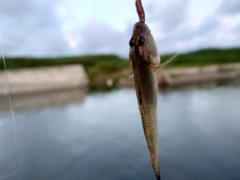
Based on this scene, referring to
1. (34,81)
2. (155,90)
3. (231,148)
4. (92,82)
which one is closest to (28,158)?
(231,148)

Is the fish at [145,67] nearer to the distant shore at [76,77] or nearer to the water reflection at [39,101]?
the water reflection at [39,101]

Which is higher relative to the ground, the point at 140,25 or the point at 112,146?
the point at 140,25

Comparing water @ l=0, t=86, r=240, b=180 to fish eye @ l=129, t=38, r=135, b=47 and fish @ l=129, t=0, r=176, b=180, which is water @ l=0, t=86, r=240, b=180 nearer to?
fish @ l=129, t=0, r=176, b=180

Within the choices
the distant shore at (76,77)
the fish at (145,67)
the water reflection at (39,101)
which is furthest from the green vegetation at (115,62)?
the fish at (145,67)

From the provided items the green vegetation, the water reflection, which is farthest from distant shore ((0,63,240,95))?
the water reflection

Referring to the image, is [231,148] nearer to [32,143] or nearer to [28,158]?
[28,158]
